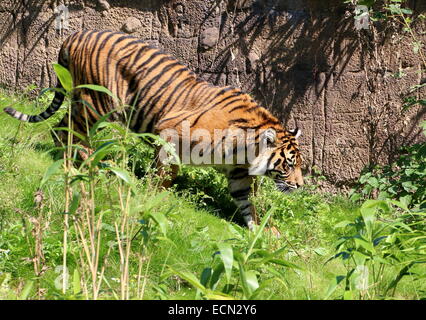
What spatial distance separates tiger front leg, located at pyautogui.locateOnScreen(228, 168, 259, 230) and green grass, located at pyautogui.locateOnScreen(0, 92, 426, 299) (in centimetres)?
18

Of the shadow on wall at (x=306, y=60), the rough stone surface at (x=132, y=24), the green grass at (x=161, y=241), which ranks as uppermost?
the rough stone surface at (x=132, y=24)

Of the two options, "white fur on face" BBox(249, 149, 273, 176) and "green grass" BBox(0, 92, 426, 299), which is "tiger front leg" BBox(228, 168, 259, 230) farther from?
"green grass" BBox(0, 92, 426, 299)

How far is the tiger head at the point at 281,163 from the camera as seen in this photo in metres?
6.11

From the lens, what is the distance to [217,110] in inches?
235

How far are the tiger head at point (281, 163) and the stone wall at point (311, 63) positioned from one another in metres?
0.71

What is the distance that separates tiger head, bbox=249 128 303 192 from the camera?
6105 mm

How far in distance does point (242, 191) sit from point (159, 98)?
3.69ft

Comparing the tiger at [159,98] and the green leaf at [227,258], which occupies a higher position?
the tiger at [159,98]

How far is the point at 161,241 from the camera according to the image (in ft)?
14.1

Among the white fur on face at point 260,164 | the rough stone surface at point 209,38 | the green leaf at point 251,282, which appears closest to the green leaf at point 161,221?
the green leaf at point 251,282

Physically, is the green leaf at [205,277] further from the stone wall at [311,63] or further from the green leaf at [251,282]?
the stone wall at [311,63]

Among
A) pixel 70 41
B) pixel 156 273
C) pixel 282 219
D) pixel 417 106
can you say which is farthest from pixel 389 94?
pixel 156 273

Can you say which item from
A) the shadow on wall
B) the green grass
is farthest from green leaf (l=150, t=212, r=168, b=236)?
the shadow on wall
